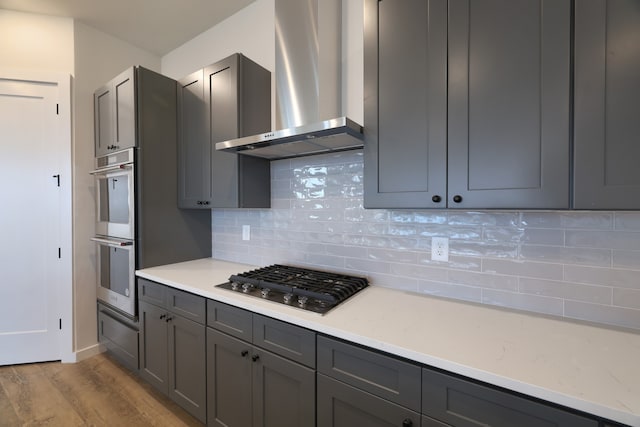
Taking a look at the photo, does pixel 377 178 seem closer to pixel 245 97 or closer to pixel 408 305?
pixel 408 305

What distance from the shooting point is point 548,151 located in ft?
3.27

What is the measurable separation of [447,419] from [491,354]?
0.83 ft

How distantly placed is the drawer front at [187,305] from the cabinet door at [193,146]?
670 mm

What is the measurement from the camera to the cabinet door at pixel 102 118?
2354 mm

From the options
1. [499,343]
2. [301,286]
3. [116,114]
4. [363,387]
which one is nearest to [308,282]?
[301,286]

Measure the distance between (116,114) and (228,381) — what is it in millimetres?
2203

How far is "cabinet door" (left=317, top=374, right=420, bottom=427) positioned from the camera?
0.98m

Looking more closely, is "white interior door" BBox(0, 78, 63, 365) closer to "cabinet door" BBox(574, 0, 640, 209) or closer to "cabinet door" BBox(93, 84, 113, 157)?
"cabinet door" BBox(93, 84, 113, 157)

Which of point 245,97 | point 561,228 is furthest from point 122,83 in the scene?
point 561,228

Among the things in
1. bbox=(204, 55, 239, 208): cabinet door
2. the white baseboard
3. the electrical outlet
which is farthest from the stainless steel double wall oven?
the electrical outlet

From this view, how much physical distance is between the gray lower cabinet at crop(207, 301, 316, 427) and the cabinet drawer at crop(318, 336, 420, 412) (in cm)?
9

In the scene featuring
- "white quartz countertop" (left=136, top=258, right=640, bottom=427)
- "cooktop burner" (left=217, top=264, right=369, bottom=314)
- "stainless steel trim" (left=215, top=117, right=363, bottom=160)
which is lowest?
"white quartz countertop" (left=136, top=258, right=640, bottom=427)

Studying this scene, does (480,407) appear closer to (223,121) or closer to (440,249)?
(440,249)

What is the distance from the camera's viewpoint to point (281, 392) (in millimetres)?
1307
